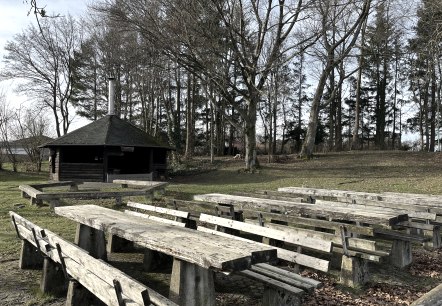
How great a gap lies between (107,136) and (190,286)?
1849 cm

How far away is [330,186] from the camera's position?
16312mm

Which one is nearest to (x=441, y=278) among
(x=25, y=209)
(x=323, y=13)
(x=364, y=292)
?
(x=364, y=292)

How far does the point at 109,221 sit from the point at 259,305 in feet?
5.94

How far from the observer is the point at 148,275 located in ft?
16.7

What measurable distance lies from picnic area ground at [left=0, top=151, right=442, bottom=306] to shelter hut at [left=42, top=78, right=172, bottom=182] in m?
2.67

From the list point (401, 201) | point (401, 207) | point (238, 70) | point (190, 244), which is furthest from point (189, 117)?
point (190, 244)

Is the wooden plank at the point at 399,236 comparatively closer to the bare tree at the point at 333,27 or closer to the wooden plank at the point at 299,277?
the wooden plank at the point at 299,277

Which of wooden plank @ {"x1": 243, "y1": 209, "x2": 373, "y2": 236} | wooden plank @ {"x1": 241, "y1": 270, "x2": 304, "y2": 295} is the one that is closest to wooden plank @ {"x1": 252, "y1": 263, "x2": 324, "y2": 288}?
wooden plank @ {"x1": 241, "y1": 270, "x2": 304, "y2": 295}

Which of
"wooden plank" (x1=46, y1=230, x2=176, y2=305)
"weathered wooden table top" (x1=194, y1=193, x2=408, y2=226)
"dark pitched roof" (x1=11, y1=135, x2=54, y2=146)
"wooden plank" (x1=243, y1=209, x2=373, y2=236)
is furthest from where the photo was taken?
"dark pitched roof" (x1=11, y1=135, x2=54, y2=146)

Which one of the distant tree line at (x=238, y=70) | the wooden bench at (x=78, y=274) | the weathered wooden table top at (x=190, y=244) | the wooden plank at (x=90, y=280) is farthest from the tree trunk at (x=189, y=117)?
the wooden plank at (x=90, y=280)

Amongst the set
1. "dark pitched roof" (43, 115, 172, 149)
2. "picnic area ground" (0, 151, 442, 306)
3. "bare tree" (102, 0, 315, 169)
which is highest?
"bare tree" (102, 0, 315, 169)

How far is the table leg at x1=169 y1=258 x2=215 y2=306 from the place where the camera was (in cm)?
341

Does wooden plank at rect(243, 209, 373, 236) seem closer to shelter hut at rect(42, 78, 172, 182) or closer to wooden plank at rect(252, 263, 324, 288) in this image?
wooden plank at rect(252, 263, 324, 288)

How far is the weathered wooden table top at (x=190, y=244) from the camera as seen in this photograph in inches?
114
